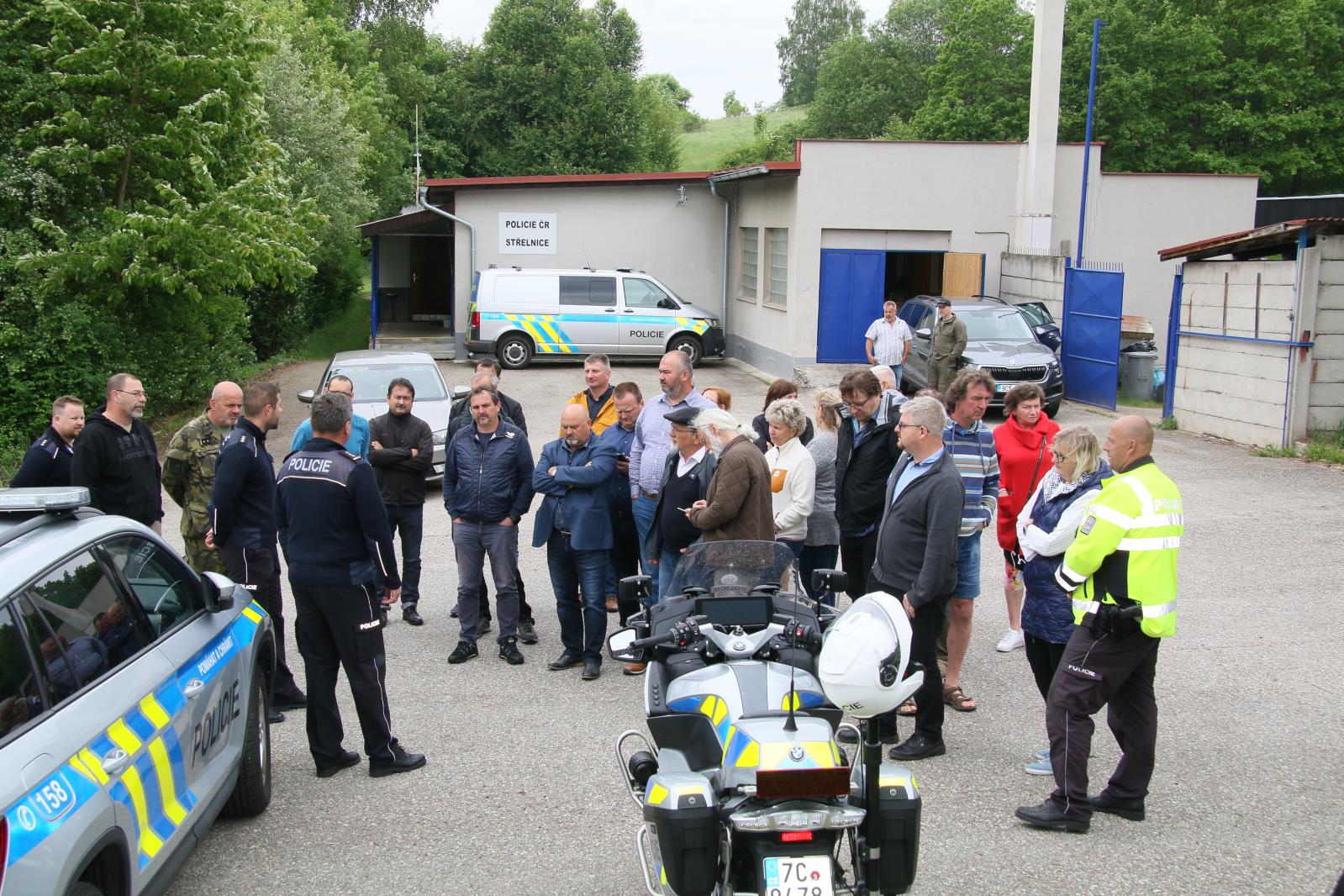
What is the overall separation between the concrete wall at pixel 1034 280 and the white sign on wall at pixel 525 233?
9.54 metres

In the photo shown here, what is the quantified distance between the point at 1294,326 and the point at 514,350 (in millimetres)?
13974

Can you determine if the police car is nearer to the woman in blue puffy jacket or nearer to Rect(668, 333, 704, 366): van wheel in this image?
the woman in blue puffy jacket

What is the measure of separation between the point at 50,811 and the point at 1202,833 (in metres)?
4.42

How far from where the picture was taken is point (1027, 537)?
563 centimetres

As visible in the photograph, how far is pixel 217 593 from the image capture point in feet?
16.6

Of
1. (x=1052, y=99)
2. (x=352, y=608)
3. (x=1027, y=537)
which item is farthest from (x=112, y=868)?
(x=1052, y=99)

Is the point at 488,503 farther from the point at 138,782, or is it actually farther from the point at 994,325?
the point at 994,325

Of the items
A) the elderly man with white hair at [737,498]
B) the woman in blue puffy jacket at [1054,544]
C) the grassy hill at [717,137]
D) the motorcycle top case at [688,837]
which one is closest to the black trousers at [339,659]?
the elderly man with white hair at [737,498]

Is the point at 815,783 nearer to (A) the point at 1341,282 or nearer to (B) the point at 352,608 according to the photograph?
(B) the point at 352,608

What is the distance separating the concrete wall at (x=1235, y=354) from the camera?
46.9ft

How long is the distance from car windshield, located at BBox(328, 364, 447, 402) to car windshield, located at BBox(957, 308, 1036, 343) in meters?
8.45

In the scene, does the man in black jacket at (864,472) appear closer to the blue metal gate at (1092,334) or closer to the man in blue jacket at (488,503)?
the man in blue jacket at (488,503)

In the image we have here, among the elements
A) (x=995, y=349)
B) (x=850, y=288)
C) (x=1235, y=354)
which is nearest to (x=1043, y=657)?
(x=1235, y=354)

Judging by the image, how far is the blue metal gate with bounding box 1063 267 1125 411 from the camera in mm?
18172
